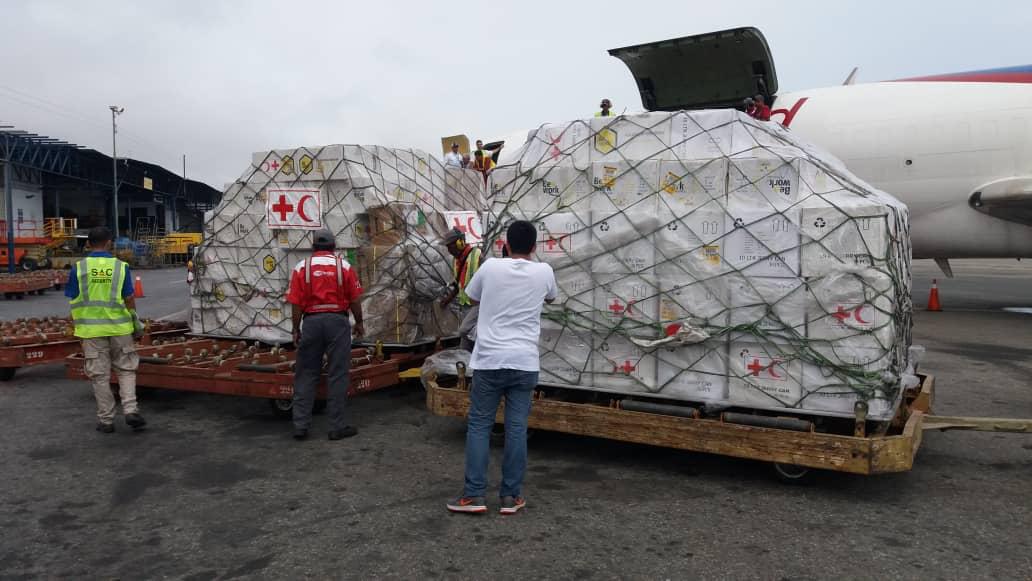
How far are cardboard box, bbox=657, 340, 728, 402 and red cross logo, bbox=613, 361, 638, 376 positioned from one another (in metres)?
0.20

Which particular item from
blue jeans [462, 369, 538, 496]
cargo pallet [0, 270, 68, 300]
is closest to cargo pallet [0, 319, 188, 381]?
blue jeans [462, 369, 538, 496]

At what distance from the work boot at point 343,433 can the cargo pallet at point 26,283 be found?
54.5 ft

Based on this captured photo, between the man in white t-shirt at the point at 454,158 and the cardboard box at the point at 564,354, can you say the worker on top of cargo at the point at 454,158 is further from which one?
the cardboard box at the point at 564,354

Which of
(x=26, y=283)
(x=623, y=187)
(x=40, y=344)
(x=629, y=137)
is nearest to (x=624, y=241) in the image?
(x=623, y=187)

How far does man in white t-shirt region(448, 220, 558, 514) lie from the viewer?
4.43 metres

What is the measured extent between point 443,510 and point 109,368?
3708mm

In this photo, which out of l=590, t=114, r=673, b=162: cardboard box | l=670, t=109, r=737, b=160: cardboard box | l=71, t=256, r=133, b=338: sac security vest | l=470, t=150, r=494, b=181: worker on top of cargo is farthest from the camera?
l=470, t=150, r=494, b=181: worker on top of cargo

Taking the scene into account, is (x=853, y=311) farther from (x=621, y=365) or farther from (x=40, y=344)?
(x=40, y=344)

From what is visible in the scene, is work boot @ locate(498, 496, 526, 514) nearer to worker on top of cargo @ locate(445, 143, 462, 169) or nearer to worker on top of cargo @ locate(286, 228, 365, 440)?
worker on top of cargo @ locate(286, 228, 365, 440)

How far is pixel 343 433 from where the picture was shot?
617 cm

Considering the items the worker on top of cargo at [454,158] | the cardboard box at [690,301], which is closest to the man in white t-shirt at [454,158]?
the worker on top of cargo at [454,158]

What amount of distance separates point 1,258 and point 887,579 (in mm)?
31819

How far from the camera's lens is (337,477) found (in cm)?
514

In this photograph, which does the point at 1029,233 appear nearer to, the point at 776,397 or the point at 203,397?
the point at 776,397
